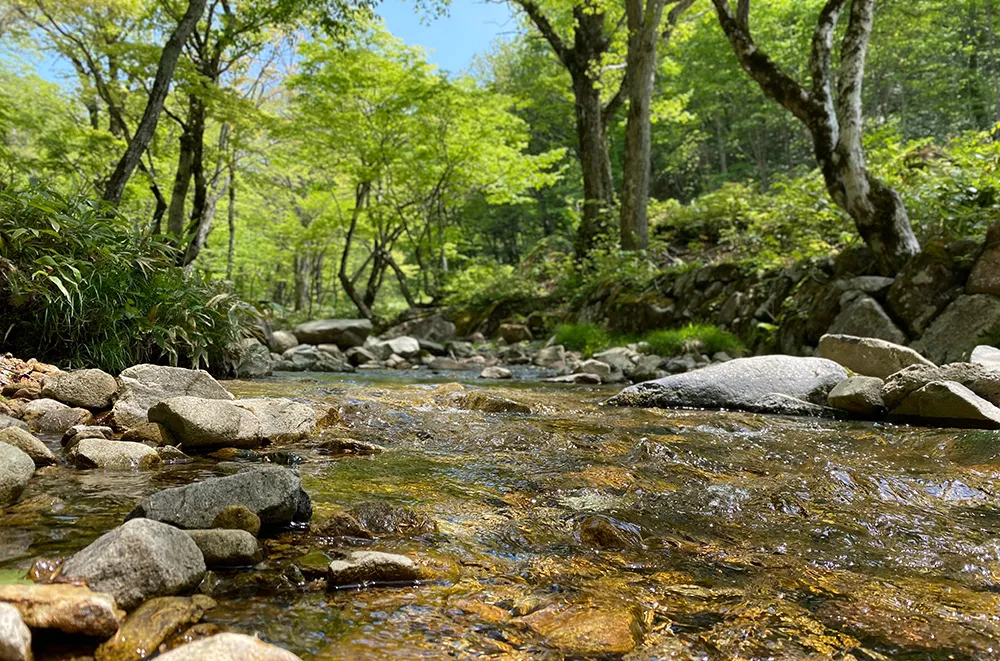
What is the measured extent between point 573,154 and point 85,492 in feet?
90.5

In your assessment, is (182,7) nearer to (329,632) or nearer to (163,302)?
(163,302)

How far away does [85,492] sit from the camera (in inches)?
86.2

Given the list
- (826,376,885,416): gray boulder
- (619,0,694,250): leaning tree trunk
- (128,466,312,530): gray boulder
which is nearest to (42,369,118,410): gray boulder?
(128,466,312,530): gray boulder

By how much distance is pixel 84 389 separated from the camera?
359cm

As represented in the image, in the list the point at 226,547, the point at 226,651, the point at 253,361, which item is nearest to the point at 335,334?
the point at 253,361

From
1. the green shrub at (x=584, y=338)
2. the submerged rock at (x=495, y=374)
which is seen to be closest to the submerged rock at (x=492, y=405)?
the submerged rock at (x=495, y=374)

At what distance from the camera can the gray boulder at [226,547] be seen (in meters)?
1.60

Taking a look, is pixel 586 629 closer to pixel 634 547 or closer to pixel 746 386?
pixel 634 547

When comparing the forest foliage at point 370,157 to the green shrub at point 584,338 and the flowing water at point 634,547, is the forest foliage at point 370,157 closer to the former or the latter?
the green shrub at point 584,338

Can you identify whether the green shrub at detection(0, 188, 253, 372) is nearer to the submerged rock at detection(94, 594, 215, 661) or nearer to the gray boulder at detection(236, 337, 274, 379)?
the gray boulder at detection(236, 337, 274, 379)

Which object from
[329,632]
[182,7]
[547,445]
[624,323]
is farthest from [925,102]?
[329,632]

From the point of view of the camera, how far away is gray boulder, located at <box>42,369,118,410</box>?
3564 mm

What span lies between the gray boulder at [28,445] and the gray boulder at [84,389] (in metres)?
1.11

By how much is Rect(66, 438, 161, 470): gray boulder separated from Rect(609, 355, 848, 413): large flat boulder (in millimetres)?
3634
